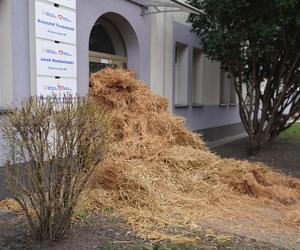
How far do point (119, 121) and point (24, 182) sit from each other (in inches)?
133

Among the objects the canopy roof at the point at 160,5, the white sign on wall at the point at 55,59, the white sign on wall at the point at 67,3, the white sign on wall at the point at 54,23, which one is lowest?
the white sign on wall at the point at 55,59

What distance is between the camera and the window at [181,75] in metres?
13.0

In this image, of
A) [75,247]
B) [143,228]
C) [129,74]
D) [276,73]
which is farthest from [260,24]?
[75,247]

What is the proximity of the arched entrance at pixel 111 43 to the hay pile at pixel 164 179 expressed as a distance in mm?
1086

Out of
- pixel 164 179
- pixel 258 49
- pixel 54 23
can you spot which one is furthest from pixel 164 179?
pixel 258 49

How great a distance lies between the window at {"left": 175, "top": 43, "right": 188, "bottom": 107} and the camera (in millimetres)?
12992

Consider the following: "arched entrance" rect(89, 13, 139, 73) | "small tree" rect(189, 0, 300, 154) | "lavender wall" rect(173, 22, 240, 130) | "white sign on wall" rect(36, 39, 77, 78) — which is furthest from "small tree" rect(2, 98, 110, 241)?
"lavender wall" rect(173, 22, 240, 130)

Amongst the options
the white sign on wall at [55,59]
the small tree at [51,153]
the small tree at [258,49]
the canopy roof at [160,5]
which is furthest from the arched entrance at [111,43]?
the small tree at [51,153]

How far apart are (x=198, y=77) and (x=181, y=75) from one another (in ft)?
4.39

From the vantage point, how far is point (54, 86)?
7121 millimetres

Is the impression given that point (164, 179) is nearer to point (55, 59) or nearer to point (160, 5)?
point (55, 59)

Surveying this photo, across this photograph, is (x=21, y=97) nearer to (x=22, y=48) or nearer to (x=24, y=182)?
(x=22, y=48)

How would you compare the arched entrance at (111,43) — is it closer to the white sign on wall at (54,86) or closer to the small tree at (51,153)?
the white sign on wall at (54,86)

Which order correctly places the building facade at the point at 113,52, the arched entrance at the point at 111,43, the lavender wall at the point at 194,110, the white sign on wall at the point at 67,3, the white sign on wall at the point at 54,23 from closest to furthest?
the building facade at the point at 113,52 < the white sign on wall at the point at 54,23 < the white sign on wall at the point at 67,3 < the arched entrance at the point at 111,43 < the lavender wall at the point at 194,110
